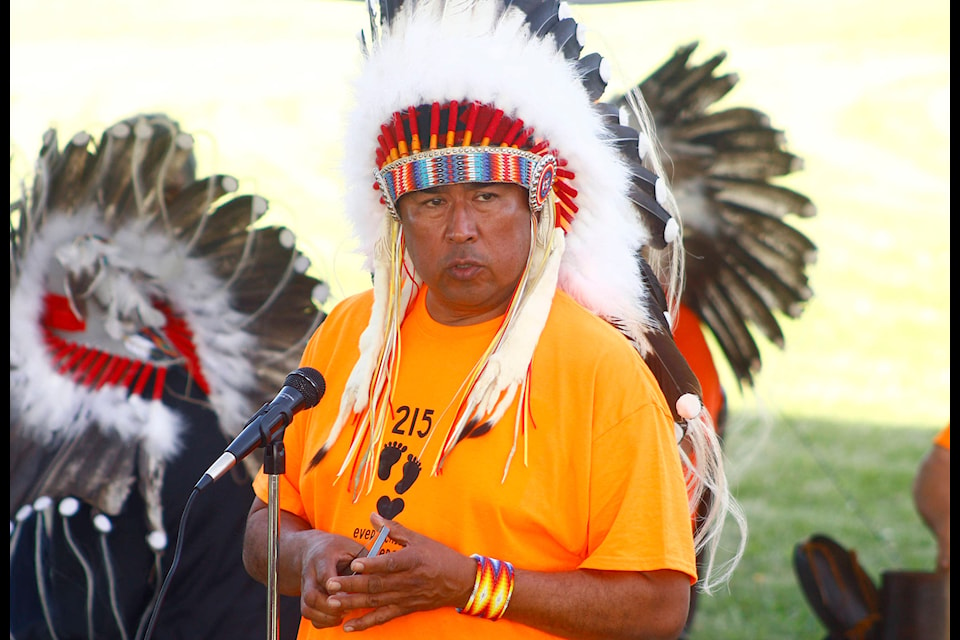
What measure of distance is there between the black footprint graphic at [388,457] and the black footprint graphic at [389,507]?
0.15 feet

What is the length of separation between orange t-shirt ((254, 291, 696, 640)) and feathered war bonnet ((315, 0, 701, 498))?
0.04 metres

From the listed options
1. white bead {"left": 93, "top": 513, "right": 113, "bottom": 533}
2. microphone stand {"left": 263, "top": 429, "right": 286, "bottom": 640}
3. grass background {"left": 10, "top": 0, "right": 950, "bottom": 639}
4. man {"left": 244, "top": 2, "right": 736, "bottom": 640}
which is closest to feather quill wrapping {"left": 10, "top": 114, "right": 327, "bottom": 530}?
white bead {"left": 93, "top": 513, "right": 113, "bottom": 533}

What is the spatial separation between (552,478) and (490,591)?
214 mm

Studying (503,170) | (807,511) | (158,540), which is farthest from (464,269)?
(807,511)

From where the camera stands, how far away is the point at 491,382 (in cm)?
199

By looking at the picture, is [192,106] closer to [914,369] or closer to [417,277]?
[914,369]

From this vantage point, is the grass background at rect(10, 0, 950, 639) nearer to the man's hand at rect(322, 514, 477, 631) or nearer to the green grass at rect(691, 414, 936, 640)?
the green grass at rect(691, 414, 936, 640)

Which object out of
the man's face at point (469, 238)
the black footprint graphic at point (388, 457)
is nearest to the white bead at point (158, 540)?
the black footprint graphic at point (388, 457)

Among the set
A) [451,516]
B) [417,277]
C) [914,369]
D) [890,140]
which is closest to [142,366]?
[417,277]

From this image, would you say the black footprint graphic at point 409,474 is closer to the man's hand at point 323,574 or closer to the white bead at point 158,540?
the man's hand at point 323,574

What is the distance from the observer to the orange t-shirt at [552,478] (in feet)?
6.17

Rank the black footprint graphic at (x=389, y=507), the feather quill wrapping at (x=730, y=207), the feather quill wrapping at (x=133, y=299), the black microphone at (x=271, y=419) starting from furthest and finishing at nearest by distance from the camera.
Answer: the feather quill wrapping at (x=730, y=207) < the feather quill wrapping at (x=133, y=299) < the black footprint graphic at (x=389, y=507) < the black microphone at (x=271, y=419)

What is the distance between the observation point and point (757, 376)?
3668 mm

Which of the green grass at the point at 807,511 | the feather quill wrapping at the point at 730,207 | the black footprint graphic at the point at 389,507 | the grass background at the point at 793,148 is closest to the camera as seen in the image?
the black footprint graphic at the point at 389,507
